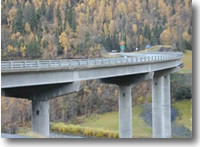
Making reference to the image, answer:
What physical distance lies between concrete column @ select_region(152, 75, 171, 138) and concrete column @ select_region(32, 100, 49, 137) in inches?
397

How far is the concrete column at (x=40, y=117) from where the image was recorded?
18.9 metres

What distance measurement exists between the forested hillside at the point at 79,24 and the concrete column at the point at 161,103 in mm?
3157

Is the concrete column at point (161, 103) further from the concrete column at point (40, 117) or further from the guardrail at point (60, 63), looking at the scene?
the concrete column at point (40, 117)

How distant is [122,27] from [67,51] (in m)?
6.65

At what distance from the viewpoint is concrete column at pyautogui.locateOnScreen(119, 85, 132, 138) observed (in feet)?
82.8

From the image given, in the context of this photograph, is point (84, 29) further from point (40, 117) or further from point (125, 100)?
point (40, 117)

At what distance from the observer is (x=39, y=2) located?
69.2ft

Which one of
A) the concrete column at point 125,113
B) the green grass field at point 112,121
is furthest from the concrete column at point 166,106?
the concrete column at point 125,113

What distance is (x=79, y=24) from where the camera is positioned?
2652 cm

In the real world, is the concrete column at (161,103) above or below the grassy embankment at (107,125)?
above

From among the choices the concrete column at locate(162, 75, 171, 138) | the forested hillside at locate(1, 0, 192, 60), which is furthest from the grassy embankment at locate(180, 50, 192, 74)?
the concrete column at locate(162, 75, 171, 138)

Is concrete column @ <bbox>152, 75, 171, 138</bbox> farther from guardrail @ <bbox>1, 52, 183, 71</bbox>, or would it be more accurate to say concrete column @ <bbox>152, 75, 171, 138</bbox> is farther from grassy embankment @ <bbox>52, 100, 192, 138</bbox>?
guardrail @ <bbox>1, 52, 183, 71</bbox>

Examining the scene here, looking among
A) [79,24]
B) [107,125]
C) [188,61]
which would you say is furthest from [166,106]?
[188,61]

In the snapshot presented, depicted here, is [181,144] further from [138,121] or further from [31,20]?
[138,121]
